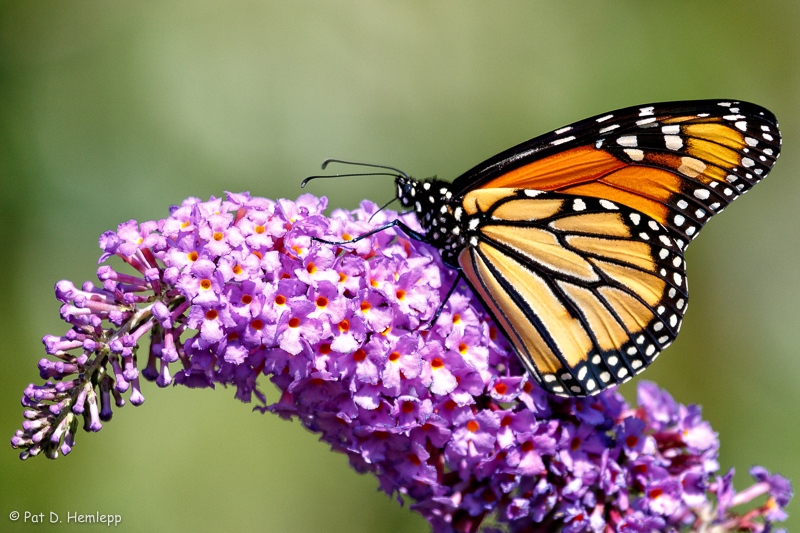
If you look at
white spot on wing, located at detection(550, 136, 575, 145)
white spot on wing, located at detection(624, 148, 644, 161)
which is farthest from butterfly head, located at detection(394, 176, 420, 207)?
white spot on wing, located at detection(624, 148, 644, 161)

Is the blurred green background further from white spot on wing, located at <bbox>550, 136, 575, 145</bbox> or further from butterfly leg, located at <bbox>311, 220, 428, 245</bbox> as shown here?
white spot on wing, located at <bbox>550, 136, 575, 145</bbox>

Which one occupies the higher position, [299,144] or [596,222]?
[299,144]

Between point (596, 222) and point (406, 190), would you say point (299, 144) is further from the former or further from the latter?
point (596, 222)

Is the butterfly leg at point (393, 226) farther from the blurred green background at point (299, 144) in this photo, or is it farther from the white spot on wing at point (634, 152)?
the blurred green background at point (299, 144)

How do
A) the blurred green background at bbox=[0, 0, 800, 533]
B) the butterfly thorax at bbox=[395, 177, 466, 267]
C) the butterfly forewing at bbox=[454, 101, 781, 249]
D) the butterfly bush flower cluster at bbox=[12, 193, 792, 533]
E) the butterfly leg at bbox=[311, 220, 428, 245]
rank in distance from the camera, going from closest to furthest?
the butterfly bush flower cluster at bbox=[12, 193, 792, 533], the butterfly leg at bbox=[311, 220, 428, 245], the butterfly forewing at bbox=[454, 101, 781, 249], the butterfly thorax at bbox=[395, 177, 466, 267], the blurred green background at bbox=[0, 0, 800, 533]

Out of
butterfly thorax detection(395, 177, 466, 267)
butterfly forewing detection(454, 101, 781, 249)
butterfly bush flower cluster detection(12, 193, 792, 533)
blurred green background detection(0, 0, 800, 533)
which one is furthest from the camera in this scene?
blurred green background detection(0, 0, 800, 533)

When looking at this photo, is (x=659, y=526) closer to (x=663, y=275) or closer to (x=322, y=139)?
(x=663, y=275)

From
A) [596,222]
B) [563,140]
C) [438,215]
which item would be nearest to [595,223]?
[596,222]

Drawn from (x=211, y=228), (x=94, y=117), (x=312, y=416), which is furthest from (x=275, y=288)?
(x=94, y=117)
